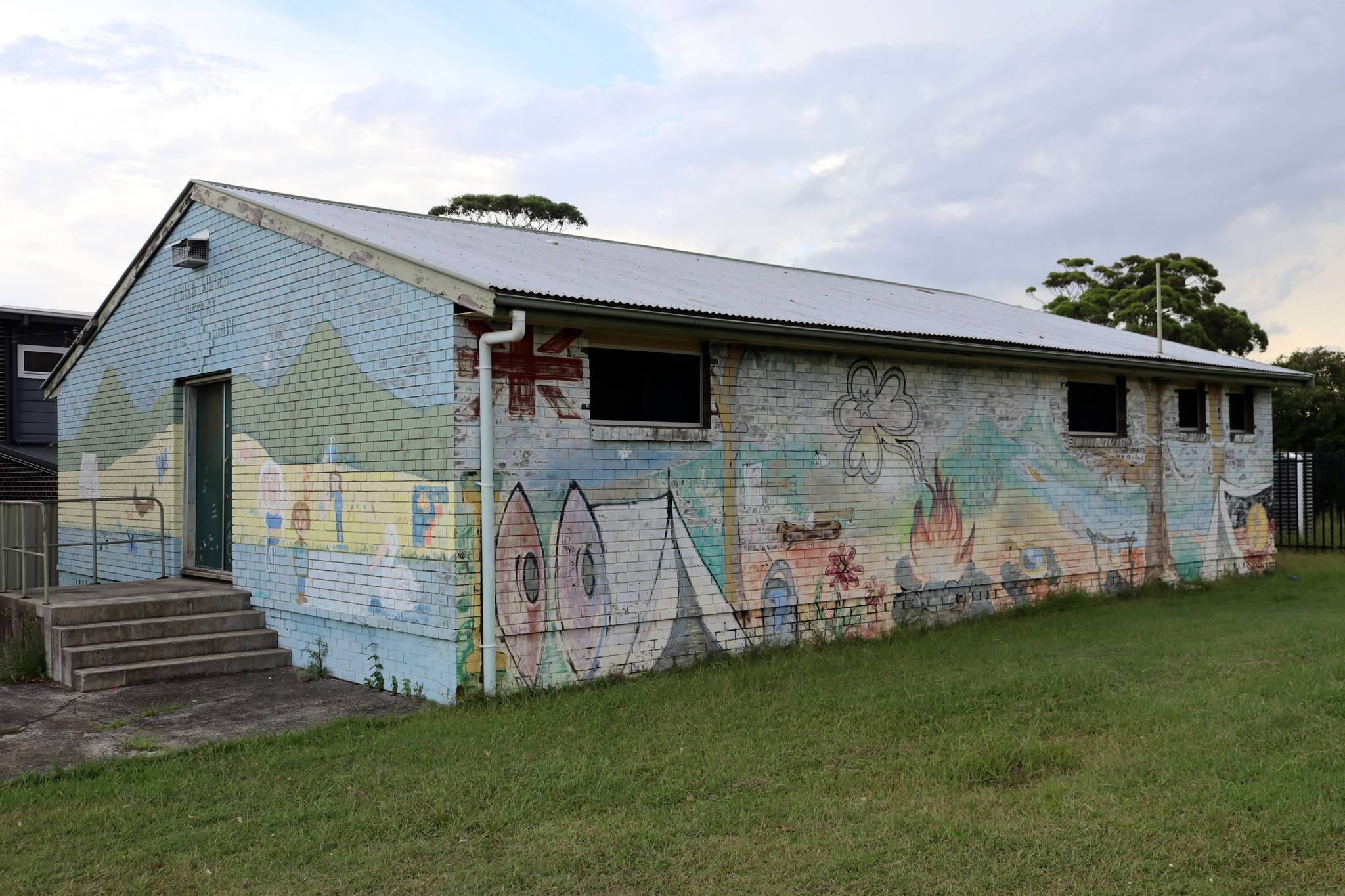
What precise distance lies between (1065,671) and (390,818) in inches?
207

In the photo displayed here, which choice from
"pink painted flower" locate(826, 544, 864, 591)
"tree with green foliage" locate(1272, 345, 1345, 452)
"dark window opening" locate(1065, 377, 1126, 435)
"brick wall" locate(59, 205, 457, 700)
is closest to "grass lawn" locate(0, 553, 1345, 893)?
"brick wall" locate(59, 205, 457, 700)

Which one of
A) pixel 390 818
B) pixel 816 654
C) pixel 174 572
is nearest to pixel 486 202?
pixel 174 572

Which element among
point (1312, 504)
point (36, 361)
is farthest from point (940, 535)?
point (36, 361)

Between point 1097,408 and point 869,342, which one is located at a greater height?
point 869,342

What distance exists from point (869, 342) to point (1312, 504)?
47.7 ft

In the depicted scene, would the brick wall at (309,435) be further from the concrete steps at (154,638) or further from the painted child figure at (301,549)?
the concrete steps at (154,638)

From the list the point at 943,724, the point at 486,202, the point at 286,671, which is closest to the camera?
the point at 943,724

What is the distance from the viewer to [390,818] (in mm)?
5320

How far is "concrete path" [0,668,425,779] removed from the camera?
681 cm

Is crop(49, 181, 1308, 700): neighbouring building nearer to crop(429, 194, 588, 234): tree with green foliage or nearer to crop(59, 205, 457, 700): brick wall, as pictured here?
crop(59, 205, 457, 700): brick wall

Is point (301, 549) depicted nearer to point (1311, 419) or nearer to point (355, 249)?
point (355, 249)

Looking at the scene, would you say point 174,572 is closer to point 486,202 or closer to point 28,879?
point 28,879

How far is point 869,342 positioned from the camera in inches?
400

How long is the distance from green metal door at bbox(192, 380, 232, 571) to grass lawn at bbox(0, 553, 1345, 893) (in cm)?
457
